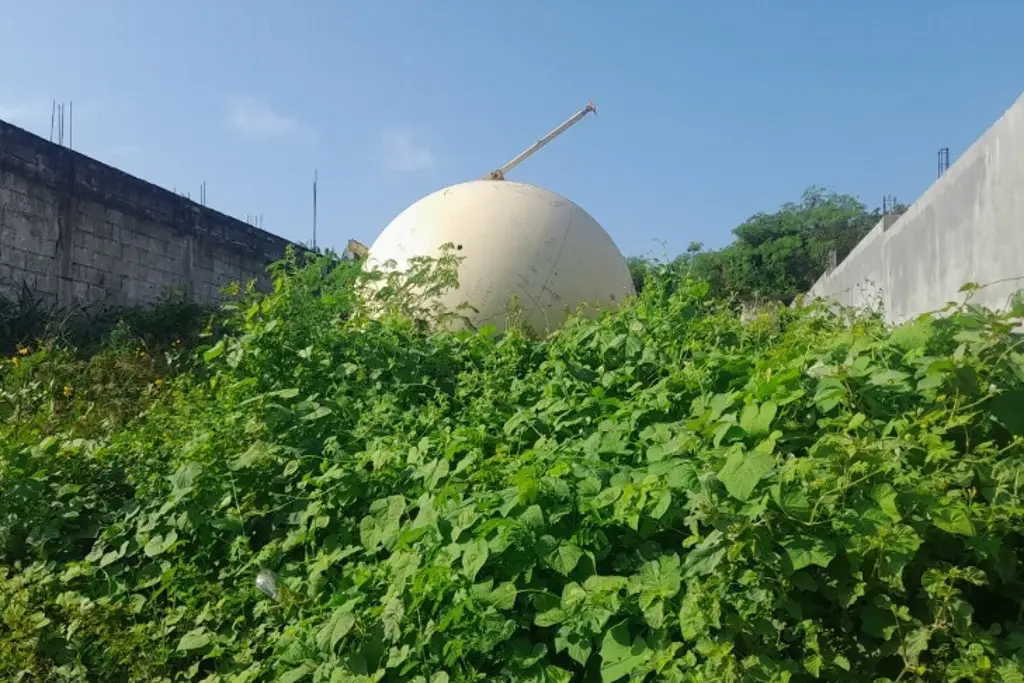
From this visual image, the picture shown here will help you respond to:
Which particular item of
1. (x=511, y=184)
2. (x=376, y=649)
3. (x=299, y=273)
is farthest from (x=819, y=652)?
(x=511, y=184)

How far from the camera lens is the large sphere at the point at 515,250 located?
17.7 ft

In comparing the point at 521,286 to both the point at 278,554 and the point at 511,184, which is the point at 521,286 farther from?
the point at 278,554

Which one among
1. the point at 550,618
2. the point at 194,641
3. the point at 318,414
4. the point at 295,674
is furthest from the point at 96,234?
the point at 550,618

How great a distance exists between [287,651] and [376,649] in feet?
0.99

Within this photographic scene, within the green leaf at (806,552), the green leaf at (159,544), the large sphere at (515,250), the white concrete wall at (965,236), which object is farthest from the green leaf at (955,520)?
the large sphere at (515,250)

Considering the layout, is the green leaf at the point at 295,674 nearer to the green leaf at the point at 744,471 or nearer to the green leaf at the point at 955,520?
the green leaf at the point at 744,471

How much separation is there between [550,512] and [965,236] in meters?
4.06

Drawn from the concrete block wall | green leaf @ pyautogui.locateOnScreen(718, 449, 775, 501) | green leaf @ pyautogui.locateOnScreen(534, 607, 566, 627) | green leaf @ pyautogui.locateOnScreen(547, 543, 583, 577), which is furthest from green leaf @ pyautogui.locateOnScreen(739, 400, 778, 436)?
the concrete block wall

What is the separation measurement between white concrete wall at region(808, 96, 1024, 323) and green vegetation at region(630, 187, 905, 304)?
2009cm

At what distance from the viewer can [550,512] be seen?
7.86ft

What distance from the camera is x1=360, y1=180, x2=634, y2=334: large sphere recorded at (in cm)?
540

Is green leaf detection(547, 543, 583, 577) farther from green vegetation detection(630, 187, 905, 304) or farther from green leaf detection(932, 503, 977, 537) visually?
green vegetation detection(630, 187, 905, 304)

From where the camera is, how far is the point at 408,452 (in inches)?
123

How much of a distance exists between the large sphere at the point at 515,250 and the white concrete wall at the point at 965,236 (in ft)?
5.62
